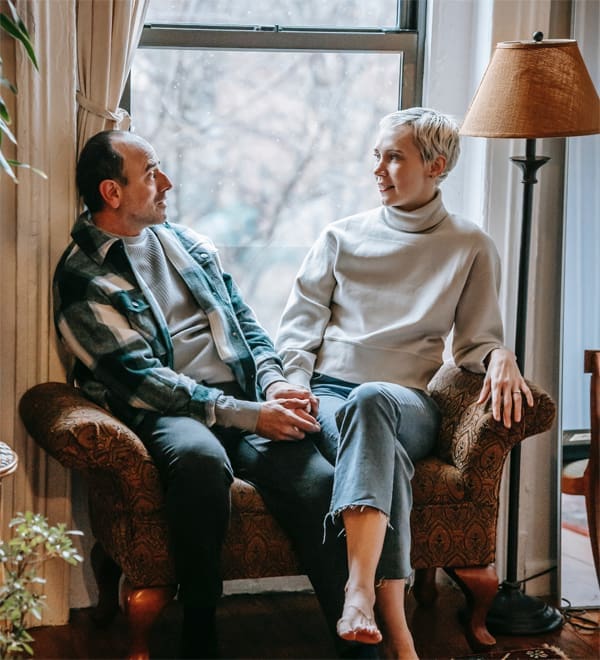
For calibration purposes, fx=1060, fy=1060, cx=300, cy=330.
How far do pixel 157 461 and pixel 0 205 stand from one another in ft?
2.78

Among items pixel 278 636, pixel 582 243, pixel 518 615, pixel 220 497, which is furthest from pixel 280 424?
pixel 582 243

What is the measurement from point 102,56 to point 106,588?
1.45 metres

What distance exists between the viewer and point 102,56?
Answer: 113 inches

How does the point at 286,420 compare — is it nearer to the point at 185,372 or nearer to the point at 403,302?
the point at 185,372

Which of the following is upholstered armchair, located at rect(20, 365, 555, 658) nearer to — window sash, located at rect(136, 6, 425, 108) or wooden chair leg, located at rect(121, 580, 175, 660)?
wooden chair leg, located at rect(121, 580, 175, 660)

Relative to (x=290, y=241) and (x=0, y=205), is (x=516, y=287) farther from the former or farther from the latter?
(x=0, y=205)

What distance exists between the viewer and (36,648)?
9.05 feet

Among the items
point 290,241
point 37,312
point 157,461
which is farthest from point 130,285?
point 290,241

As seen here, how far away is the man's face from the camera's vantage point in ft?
9.09

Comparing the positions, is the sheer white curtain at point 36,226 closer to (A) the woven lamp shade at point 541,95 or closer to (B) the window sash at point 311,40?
(B) the window sash at point 311,40

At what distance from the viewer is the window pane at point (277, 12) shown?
319 centimetres

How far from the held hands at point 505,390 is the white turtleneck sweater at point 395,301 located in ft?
0.34

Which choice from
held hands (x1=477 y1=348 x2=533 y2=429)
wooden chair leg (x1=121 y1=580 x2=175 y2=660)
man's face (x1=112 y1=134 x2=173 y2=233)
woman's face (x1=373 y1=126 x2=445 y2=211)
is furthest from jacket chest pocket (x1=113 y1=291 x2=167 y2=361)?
held hands (x1=477 y1=348 x2=533 y2=429)

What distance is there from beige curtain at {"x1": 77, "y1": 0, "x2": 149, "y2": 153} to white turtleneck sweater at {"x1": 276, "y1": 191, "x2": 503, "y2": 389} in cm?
71
